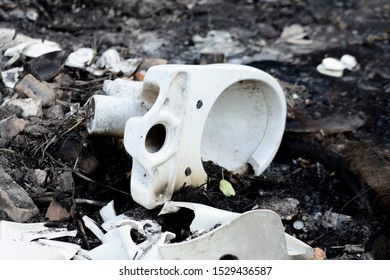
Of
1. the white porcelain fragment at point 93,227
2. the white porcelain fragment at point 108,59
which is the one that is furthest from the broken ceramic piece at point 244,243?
the white porcelain fragment at point 108,59

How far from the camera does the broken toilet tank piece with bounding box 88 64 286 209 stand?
3422 millimetres

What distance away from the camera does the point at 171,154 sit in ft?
11.6

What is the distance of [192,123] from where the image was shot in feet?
11.8

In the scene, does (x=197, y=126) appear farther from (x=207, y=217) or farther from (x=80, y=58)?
(x=80, y=58)

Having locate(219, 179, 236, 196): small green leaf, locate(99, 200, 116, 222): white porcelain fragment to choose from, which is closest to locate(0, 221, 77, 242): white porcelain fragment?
locate(99, 200, 116, 222): white porcelain fragment

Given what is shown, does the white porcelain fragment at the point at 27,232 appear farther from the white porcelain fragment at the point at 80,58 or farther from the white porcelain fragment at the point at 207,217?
the white porcelain fragment at the point at 80,58

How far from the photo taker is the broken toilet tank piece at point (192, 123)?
3.42m

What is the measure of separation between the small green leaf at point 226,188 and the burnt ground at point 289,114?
41 mm

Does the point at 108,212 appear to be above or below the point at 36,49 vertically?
below

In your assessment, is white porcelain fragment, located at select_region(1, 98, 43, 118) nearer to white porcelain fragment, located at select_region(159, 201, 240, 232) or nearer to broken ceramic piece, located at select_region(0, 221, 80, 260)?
broken ceramic piece, located at select_region(0, 221, 80, 260)

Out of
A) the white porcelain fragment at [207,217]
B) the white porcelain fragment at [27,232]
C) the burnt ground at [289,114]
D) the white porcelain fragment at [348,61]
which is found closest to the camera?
the white porcelain fragment at [27,232]

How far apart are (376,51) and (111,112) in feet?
10.3

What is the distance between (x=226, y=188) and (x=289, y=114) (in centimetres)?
119

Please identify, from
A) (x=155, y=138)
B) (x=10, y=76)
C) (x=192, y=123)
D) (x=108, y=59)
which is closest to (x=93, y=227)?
(x=155, y=138)
